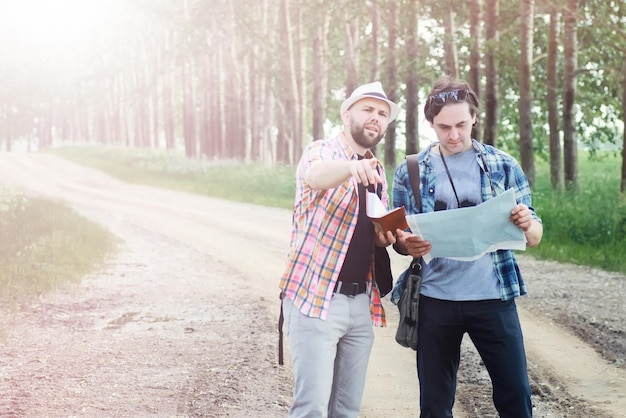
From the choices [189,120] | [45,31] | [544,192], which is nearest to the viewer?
[544,192]

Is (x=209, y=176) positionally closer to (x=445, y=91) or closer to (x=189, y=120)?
(x=189, y=120)

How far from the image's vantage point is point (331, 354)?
393cm

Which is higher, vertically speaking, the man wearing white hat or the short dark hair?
the short dark hair

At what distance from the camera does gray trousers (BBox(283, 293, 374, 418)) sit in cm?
389

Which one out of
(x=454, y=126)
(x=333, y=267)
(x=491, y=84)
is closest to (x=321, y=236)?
(x=333, y=267)

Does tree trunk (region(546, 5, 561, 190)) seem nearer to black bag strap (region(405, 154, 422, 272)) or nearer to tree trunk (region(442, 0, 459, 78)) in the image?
tree trunk (region(442, 0, 459, 78))

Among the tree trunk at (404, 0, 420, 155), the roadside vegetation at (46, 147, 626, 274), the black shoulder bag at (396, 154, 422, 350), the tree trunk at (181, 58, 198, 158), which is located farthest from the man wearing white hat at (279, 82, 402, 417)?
the tree trunk at (181, 58, 198, 158)

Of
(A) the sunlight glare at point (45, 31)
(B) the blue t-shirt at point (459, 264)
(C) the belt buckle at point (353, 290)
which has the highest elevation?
(A) the sunlight glare at point (45, 31)

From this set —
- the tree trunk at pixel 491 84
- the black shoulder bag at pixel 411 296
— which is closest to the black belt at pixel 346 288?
the black shoulder bag at pixel 411 296

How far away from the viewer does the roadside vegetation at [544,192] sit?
14.0 meters

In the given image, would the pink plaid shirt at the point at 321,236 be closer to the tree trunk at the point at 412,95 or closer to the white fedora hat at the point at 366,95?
the white fedora hat at the point at 366,95

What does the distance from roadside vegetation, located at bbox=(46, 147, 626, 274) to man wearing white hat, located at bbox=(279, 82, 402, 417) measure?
30.6 feet

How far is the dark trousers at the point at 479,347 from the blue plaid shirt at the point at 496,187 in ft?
0.33

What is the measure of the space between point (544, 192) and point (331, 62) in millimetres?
22272
